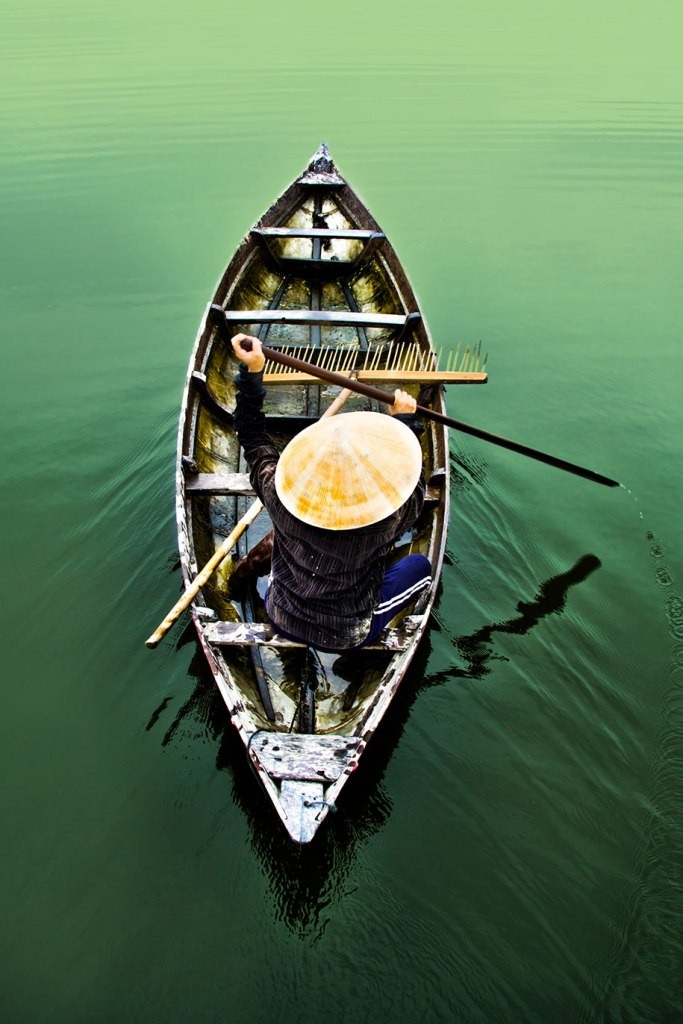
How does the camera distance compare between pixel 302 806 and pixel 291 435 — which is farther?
pixel 291 435

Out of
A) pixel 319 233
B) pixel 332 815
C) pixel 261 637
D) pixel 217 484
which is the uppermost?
pixel 319 233

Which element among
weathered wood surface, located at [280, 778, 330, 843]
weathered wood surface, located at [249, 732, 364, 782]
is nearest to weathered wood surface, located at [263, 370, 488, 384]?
weathered wood surface, located at [249, 732, 364, 782]

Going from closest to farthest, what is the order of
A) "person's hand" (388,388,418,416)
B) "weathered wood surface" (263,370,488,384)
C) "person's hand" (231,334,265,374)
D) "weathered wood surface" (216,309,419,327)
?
"person's hand" (231,334,265,374) < "person's hand" (388,388,418,416) < "weathered wood surface" (263,370,488,384) < "weathered wood surface" (216,309,419,327)

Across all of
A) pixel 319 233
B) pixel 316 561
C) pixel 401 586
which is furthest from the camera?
pixel 319 233

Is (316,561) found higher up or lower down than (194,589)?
higher up

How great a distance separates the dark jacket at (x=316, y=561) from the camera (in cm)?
334

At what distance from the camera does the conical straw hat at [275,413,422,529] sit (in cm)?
319

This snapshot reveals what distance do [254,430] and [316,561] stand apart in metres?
0.89

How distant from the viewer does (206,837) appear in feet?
13.4

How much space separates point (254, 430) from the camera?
3.87 m

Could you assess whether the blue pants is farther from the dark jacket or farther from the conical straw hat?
the conical straw hat

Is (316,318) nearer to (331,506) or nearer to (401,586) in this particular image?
(401,586)

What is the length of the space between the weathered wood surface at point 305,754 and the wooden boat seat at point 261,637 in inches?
22.7

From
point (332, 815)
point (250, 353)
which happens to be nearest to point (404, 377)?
point (250, 353)
